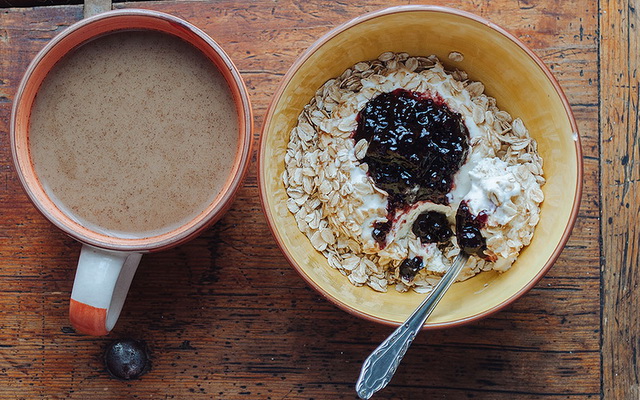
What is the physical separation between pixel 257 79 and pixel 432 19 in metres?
0.35

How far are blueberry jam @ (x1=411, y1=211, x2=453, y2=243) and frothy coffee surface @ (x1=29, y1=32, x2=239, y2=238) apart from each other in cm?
35

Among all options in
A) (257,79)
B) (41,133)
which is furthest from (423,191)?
(41,133)

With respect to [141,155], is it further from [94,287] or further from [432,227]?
[432,227]

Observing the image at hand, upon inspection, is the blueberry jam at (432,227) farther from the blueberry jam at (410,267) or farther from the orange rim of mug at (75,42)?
the orange rim of mug at (75,42)

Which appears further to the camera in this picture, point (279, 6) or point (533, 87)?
point (279, 6)

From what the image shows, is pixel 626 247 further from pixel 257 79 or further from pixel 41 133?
pixel 41 133

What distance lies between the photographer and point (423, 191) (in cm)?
110

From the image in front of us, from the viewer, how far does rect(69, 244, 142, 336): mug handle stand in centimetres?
101

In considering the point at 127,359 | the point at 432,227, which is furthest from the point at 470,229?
the point at 127,359

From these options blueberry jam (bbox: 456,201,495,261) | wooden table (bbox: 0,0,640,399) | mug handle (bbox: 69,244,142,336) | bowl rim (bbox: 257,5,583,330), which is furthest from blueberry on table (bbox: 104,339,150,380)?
blueberry jam (bbox: 456,201,495,261)

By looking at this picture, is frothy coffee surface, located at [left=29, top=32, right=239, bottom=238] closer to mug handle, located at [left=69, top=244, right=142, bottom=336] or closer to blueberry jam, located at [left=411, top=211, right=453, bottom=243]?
mug handle, located at [left=69, top=244, right=142, bottom=336]

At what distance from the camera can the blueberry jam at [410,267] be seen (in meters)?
1.13

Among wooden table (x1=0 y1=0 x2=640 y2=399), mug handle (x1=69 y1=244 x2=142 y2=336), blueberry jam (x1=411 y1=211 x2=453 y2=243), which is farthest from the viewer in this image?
wooden table (x1=0 y1=0 x2=640 y2=399)

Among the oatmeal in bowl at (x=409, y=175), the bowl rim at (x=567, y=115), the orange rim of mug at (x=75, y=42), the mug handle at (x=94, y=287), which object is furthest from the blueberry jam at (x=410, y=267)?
the mug handle at (x=94, y=287)
